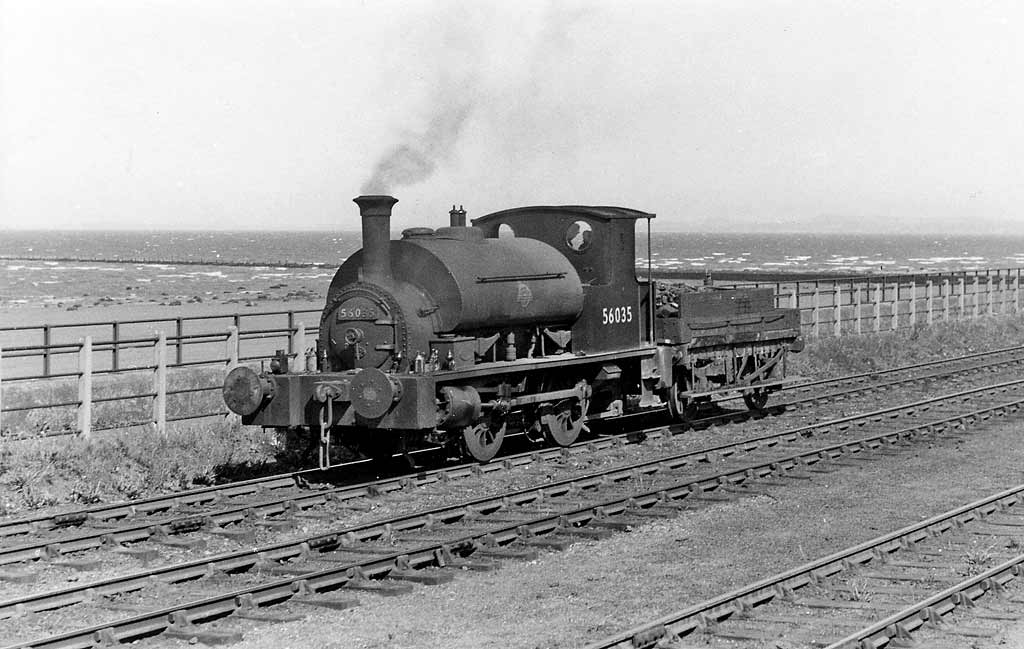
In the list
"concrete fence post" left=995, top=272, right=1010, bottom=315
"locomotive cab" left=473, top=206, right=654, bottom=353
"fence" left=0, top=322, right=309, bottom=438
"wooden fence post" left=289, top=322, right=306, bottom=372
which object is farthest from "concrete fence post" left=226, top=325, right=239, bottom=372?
"concrete fence post" left=995, top=272, right=1010, bottom=315

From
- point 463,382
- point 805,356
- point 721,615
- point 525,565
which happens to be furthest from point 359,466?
point 805,356

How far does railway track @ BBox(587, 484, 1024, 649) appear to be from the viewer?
307 inches

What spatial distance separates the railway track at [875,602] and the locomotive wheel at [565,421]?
5.56 metres

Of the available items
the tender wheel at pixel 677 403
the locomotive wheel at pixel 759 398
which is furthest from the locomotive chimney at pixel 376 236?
the locomotive wheel at pixel 759 398

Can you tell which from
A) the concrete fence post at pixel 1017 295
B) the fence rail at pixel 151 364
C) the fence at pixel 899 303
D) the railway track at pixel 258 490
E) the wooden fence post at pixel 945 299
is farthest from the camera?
the concrete fence post at pixel 1017 295

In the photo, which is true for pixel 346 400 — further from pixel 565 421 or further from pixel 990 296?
pixel 990 296

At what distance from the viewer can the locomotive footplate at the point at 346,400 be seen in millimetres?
12609

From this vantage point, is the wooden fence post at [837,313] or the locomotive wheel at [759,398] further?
the wooden fence post at [837,313]

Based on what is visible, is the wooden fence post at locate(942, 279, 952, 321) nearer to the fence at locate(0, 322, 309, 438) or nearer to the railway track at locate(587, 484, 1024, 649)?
the fence at locate(0, 322, 309, 438)

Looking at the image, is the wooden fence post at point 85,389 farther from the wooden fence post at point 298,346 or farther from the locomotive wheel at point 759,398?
the locomotive wheel at point 759,398

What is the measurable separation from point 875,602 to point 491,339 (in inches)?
252

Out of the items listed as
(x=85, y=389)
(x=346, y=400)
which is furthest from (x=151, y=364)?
(x=346, y=400)

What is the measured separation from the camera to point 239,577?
9391 millimetres

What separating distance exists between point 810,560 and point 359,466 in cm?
598
